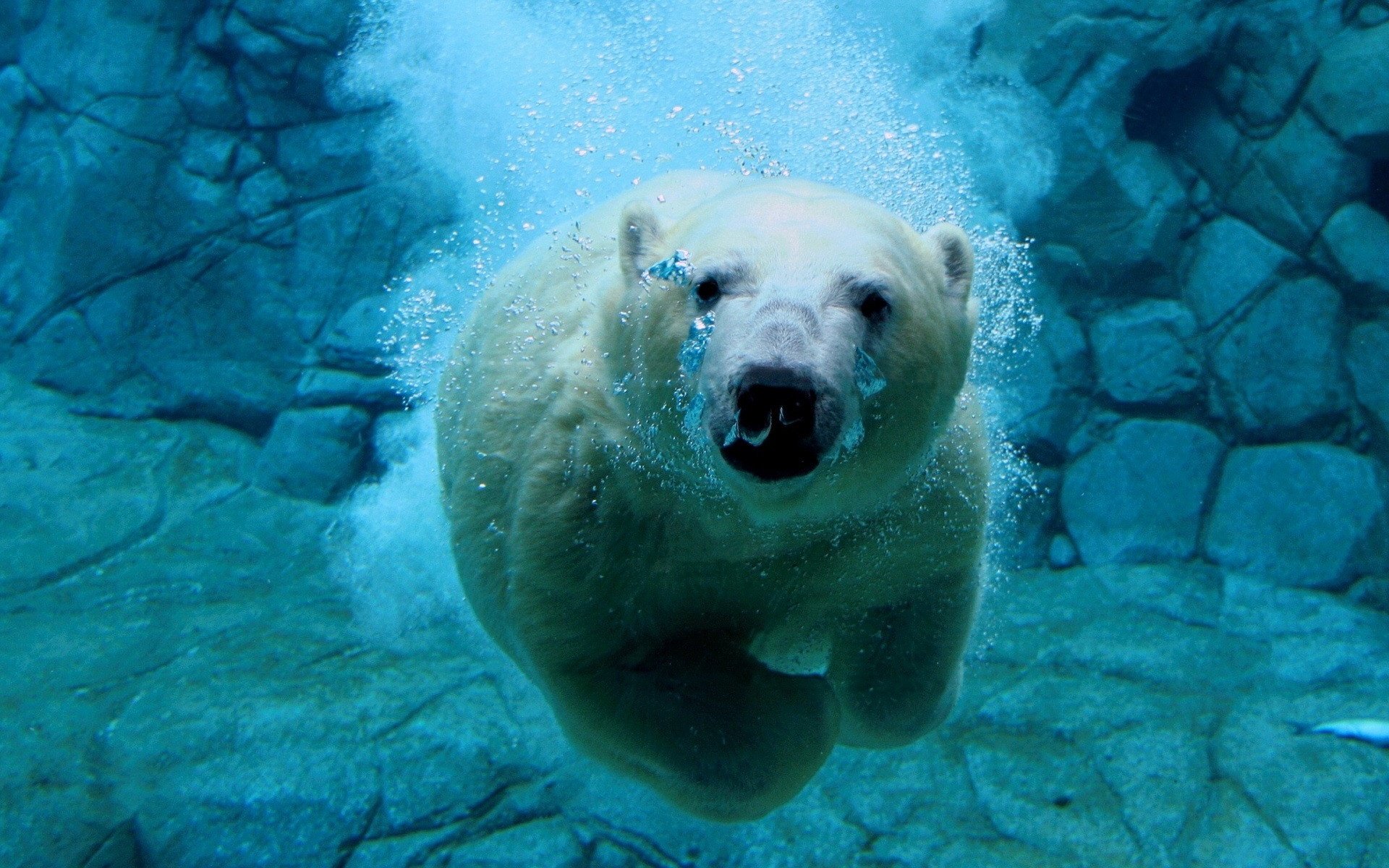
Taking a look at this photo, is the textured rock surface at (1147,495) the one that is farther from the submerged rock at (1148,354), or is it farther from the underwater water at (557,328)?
the submerged rock at (1148,354)

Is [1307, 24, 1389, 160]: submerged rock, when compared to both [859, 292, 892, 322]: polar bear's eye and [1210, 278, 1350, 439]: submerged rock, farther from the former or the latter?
[859, 292, 892, 322]: polar bear's eye

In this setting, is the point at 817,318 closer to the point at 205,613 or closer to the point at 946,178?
the point at 205,613

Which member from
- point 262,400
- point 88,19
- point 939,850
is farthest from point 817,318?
point 88,19

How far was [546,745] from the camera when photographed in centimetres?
500

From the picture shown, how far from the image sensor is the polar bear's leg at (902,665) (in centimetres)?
256

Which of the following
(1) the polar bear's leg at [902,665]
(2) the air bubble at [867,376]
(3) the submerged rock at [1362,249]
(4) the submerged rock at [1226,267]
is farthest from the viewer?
(4) the submerged rock at [1226,267]

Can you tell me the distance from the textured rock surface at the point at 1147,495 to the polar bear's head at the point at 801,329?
6497 millimetres

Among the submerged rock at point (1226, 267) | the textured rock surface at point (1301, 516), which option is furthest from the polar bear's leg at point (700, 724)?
the submerged rock at point (1226, 267)

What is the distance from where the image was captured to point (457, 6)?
10.3 m

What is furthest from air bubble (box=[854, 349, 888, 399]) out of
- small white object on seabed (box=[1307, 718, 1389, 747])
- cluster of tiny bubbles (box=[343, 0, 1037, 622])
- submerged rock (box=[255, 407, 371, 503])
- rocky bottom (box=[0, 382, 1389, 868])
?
submerged rock (box=[255, 407, 371, 503])

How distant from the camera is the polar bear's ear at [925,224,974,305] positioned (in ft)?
6.94

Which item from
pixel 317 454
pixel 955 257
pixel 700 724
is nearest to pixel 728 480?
pixel 955 257

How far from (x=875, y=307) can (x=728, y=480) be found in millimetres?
383

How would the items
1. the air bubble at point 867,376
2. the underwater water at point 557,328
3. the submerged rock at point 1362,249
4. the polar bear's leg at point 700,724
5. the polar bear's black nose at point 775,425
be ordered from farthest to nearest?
the submerged rock at point 1362,249 → the underwater water at point 557,328 → the polar bear's leg at point 700,724 → the air bubble at point 867,376 → the polar bear's black nose at point 775,425
